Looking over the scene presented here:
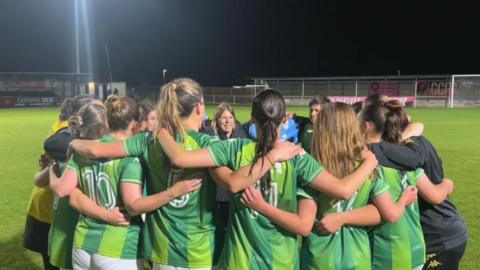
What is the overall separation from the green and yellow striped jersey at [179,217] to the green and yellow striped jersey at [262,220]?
18 cm

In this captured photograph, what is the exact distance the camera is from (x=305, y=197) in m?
2.79

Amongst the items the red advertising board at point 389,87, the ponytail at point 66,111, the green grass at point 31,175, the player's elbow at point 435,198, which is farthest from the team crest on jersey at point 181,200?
the red advertising board at point 389,87

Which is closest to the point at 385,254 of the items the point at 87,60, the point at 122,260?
the point at 122,260

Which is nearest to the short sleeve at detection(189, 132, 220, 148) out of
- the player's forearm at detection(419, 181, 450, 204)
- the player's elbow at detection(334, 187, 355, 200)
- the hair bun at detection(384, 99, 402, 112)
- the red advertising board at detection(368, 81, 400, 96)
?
the player's elbow at detection(334, 187, 355, 200)

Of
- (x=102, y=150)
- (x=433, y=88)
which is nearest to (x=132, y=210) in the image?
(x=102, y=150)

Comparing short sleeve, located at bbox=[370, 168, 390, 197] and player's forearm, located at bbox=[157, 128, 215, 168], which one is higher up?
player's forearm, located at bbox=[157, 128, 215, 168]

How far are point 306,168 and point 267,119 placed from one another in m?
0.32

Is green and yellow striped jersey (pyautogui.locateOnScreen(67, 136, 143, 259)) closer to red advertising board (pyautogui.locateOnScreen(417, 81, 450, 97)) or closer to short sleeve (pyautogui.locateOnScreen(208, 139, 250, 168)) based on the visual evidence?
short sleeve (pyautogui.locateOnScreen(208, 139, 250, 168))

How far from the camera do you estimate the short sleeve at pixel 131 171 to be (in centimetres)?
296

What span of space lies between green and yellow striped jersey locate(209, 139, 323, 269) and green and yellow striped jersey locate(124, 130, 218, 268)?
176 millimetres

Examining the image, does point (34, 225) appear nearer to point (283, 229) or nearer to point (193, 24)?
point (283, 229)

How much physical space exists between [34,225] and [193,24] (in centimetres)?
7122

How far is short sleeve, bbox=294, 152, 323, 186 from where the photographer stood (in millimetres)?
Result: 2701

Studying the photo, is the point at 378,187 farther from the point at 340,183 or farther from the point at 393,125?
the point at 393,125
